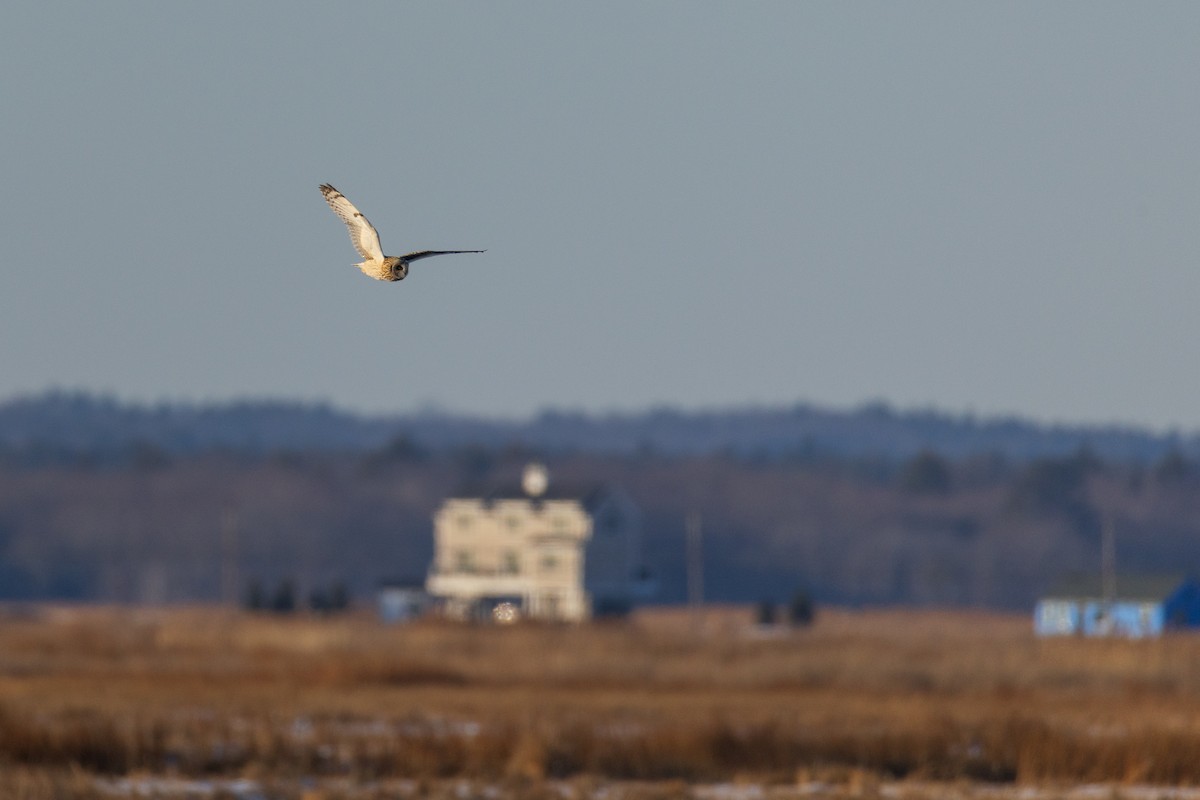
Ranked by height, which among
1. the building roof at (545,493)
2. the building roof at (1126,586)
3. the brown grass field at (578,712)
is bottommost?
the brown grass field at (578,712)

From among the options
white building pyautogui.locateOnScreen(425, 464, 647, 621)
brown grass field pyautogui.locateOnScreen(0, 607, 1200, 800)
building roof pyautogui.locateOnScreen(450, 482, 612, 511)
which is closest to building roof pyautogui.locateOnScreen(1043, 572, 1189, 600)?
brown grass field pyautogui.locateOnScreen(0, 607, 1200, 800)

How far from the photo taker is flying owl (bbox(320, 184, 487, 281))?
17.7 meters

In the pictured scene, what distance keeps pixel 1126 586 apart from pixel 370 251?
298 feet

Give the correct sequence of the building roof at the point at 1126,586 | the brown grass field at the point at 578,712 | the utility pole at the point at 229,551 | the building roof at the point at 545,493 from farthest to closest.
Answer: the utility pole at the point at 229,551 < the building roof at the point at 545,493 < the building roof at the point at 1126,586 < the brown grass field at the point at 578,712

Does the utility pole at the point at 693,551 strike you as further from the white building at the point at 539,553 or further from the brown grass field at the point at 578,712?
the brown grass field at the point at 578,712

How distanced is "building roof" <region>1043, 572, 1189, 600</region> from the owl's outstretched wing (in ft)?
288

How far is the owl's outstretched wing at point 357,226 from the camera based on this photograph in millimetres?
18047

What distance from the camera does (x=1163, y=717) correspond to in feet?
160

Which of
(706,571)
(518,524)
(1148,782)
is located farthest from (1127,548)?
(1148,782)

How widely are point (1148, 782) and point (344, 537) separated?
161 m

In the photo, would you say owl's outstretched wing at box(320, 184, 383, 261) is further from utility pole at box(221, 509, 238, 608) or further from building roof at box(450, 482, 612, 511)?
utility pole at box(221, 509, 238, 608)

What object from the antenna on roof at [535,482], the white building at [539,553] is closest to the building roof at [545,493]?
the white building at [539,553]

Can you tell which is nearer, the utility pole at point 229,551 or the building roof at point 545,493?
the building roof at point 545,493

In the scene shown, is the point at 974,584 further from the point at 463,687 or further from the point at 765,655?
the point at 463,687
